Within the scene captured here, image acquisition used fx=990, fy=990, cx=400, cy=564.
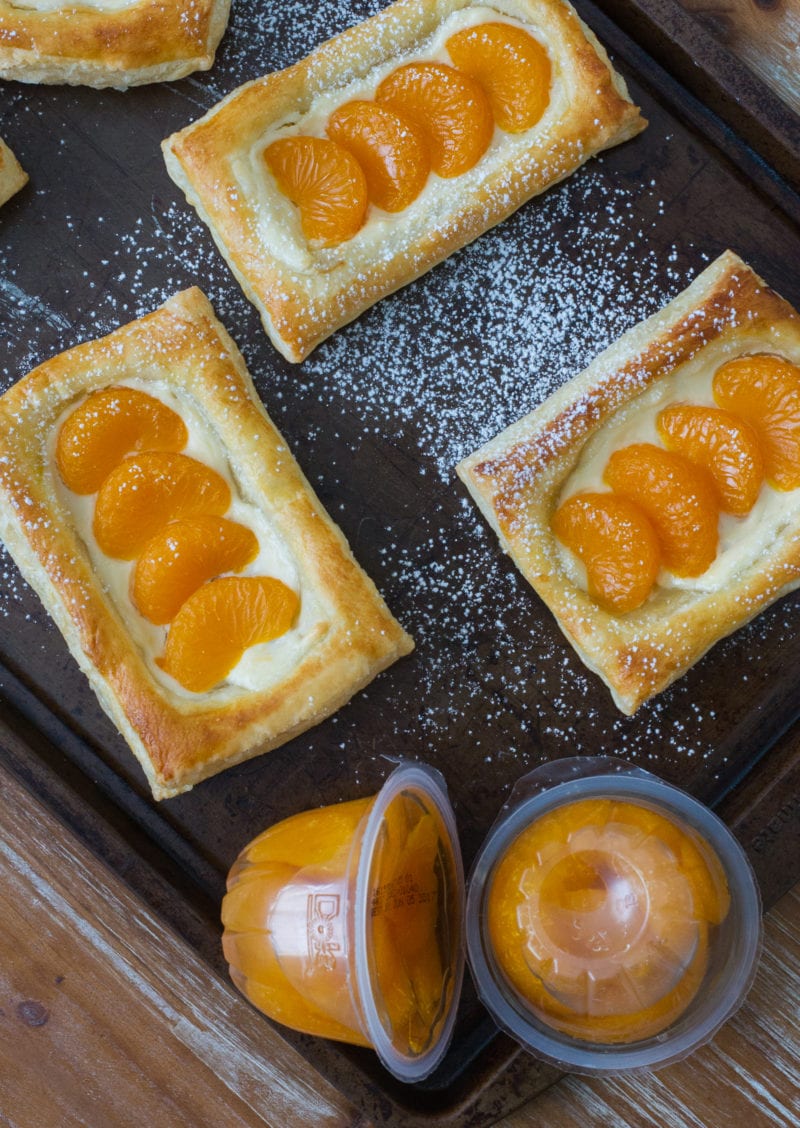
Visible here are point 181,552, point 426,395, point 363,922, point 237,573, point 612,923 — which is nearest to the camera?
point 363,922

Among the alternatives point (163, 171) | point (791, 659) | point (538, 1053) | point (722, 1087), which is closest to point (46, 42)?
point (163, 171)

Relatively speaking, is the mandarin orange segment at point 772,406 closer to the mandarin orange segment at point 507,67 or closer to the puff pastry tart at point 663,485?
the puff pastry tart at point 663,485

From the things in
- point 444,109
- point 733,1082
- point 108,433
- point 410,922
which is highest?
point 444,109

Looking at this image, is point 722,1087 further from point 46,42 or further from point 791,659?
point 46,42

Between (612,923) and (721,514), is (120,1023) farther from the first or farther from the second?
(721,514)

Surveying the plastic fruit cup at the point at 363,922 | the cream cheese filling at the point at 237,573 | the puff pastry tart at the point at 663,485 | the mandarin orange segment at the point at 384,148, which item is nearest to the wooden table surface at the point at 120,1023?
the plastic fruit cup at the point at 363,922

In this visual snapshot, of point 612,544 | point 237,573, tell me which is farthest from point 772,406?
point 237,573
